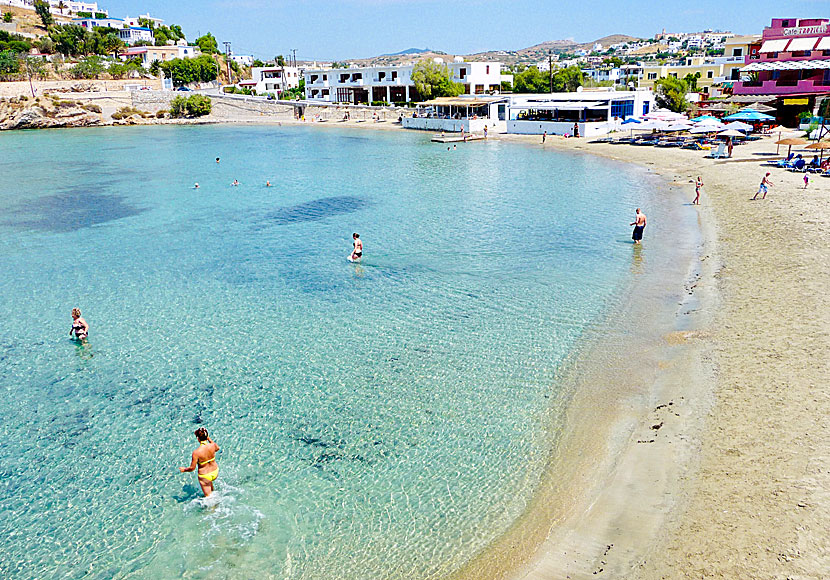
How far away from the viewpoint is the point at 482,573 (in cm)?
842

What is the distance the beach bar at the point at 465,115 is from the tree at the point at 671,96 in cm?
1732

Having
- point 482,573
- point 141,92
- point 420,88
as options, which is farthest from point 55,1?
point 482,573

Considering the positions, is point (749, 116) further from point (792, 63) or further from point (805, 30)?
point (805, 30)

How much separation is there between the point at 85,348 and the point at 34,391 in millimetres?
2327

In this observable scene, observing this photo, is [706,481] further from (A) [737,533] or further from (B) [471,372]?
(B) [471,372]

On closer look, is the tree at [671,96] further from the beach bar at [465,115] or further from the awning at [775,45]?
the beach bar at [465,115]

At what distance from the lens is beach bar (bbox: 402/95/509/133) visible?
222 ft

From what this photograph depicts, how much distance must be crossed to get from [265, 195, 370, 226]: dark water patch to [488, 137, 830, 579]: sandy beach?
1893 cm

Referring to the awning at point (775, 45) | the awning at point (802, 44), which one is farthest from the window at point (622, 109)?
the awning at point (802, 44)

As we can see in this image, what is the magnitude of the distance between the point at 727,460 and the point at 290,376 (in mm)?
9144

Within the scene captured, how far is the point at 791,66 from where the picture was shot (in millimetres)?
57094

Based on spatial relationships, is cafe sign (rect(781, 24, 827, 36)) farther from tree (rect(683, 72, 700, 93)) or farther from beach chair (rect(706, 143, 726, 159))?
beach chair (rect(706, 143, 726, 159))

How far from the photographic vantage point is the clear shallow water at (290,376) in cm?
932

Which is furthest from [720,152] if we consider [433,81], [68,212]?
[433,81]
